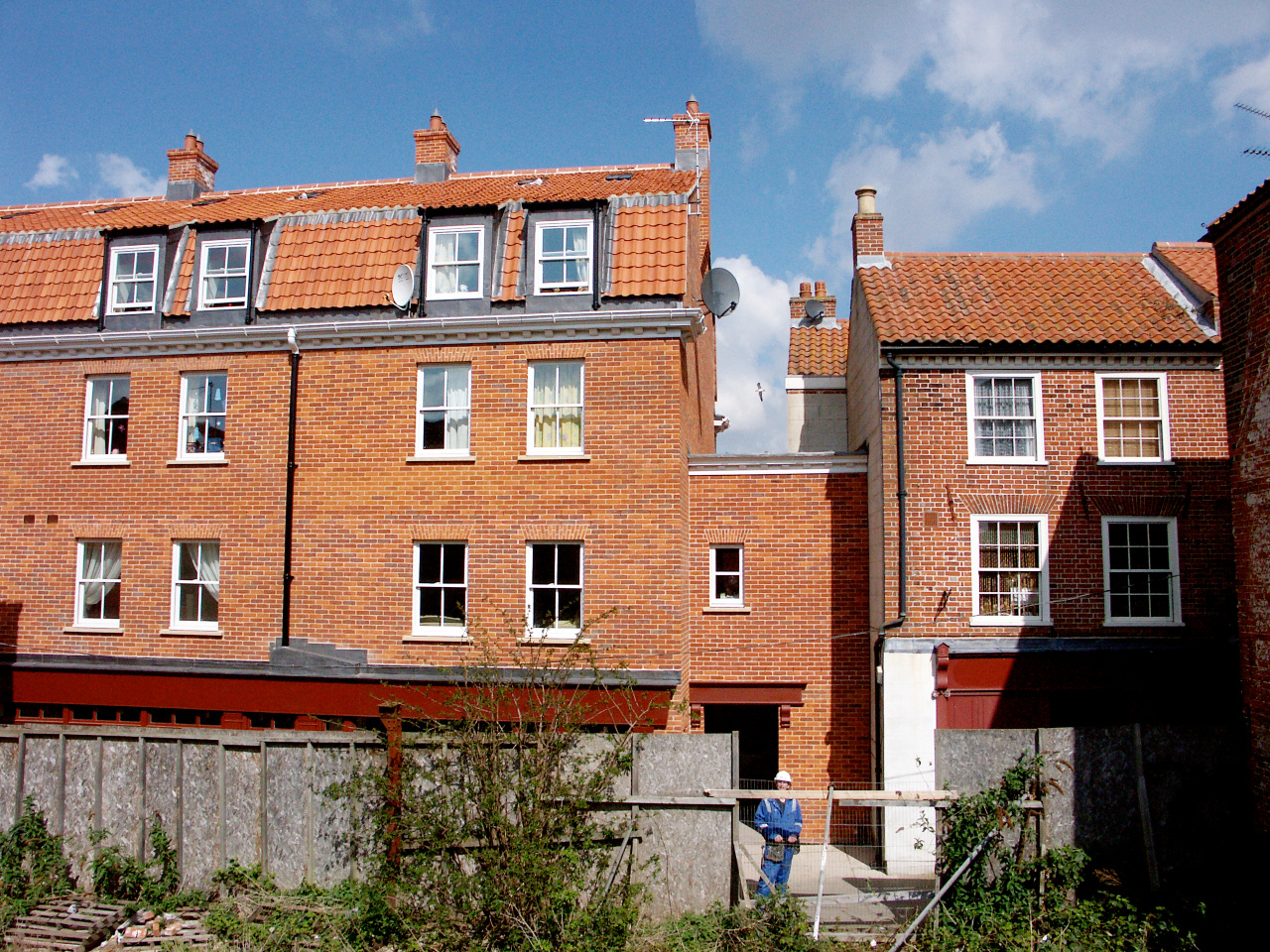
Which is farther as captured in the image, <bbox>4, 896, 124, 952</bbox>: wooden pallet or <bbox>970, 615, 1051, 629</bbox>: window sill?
<bbox>970, 615, 1051, 629</bbox>: window sill

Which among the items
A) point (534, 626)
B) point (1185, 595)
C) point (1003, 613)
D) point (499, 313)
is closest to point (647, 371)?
point (499, 313)

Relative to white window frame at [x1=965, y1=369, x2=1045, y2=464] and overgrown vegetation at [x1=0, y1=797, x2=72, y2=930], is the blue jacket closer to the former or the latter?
white window frame at [x1=965, y1=369, x2=1045, y2=464]

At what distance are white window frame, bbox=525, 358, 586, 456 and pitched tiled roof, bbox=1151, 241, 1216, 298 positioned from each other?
1143 cm

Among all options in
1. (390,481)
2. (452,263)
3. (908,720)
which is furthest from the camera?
(452,263)

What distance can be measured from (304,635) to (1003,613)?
1220 cm

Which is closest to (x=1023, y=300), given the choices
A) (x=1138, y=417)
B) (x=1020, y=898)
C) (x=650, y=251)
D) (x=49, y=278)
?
(x=1138, y=417)

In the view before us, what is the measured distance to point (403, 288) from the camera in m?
15.7

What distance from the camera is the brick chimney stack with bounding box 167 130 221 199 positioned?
20828 millimetres

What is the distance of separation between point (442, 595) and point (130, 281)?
28.8ft

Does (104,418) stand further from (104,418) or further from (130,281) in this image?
(130,281)

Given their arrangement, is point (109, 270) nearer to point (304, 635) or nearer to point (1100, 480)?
point (304, 635)

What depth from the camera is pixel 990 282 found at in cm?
1714

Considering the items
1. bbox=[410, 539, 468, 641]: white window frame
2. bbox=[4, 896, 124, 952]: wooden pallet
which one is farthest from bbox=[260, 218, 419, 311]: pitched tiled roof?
bbox=[4, 896, 124, 952]: wooden pallet

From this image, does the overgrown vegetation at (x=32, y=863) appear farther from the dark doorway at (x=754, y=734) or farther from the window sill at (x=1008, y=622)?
the window sill at (x=1008, y=622)
